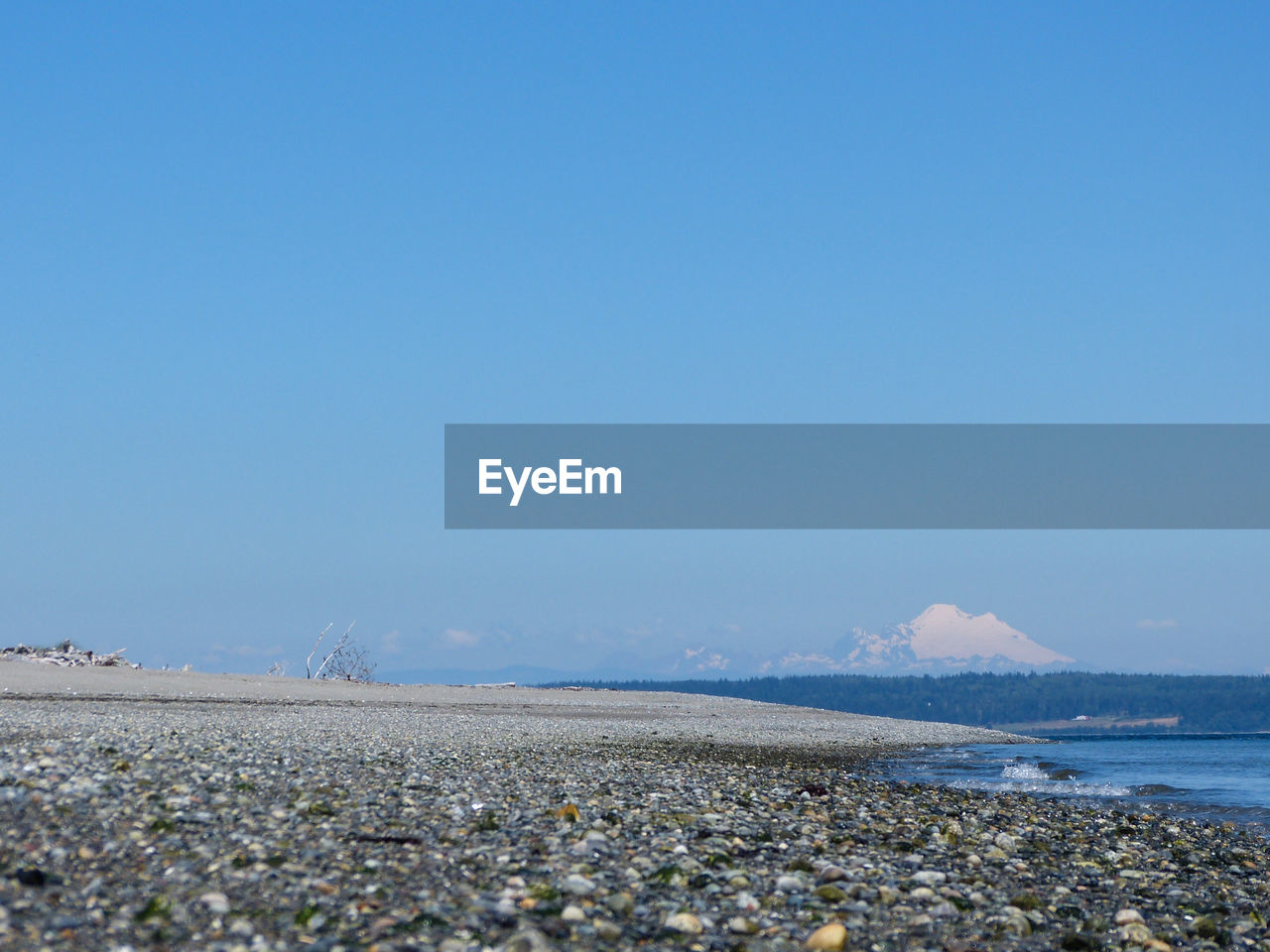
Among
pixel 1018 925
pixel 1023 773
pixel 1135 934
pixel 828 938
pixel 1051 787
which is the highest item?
pixel 828 938

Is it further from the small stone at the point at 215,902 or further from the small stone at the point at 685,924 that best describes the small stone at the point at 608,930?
the small stone at the point at 215,902

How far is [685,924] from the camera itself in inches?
331

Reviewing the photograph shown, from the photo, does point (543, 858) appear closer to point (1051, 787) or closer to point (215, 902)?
point (215, 902)

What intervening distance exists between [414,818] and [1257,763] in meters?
40.1

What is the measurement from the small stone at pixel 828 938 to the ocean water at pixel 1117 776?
15.5 metres

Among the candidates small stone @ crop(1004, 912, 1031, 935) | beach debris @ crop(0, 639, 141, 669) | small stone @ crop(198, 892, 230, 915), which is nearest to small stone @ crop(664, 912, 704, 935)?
small stone @ crop(1004, 912, 1031, 935)

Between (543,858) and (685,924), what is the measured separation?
7.64 feet

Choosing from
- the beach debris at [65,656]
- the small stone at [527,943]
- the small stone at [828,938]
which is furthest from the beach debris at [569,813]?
the beach debris at [65,656]

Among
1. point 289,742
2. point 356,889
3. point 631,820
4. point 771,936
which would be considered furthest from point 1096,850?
point 289,742

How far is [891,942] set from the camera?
8.61 meters

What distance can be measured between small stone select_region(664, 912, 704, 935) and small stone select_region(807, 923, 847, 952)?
92 cm

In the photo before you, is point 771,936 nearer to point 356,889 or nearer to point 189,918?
point 356,889

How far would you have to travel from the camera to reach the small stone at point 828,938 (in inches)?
324

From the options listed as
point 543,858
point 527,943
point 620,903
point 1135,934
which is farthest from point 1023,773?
point 527,943
